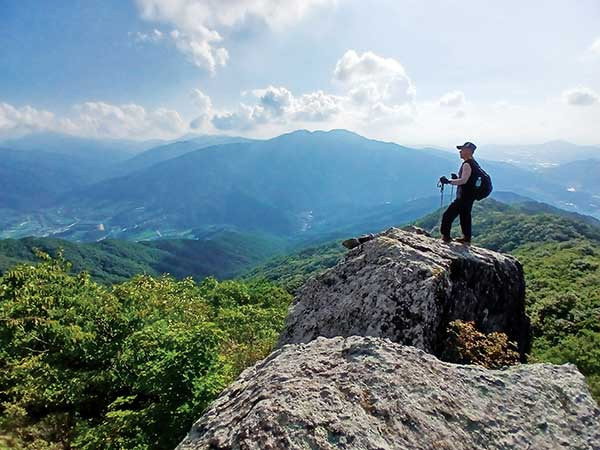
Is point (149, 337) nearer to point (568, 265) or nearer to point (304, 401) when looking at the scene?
point (304, 401)

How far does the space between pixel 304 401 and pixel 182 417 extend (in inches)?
174

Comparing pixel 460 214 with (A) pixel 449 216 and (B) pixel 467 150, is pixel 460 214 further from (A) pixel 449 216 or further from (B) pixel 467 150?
(B) pixel 467 150

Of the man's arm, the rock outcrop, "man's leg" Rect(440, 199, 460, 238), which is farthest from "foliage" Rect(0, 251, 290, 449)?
the man's arm

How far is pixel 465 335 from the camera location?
26.8ft

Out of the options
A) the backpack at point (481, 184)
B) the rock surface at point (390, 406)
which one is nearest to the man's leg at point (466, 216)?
the backpack at point (481, 184)

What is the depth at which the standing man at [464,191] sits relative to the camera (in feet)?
37.2

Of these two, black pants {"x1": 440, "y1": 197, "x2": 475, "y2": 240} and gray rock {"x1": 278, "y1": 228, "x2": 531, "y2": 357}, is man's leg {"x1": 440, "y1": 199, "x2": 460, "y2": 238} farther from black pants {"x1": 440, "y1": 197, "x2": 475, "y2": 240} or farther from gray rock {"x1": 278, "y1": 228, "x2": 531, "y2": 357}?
gray rock {"x1": 278, "y1": 228, "x2": 531, "y2": 357}

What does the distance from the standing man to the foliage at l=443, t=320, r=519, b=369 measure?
4.00m

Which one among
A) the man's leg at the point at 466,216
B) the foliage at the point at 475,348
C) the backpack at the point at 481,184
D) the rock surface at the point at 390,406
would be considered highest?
the backpack at the point at 481,184

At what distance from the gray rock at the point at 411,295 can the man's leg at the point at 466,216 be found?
55cm

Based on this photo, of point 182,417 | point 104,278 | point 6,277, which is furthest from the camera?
point 104,278

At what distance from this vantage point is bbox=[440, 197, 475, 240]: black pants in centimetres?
1156

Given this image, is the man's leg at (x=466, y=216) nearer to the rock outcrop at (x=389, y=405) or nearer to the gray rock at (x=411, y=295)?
the gray rock at (x=411, y=295)

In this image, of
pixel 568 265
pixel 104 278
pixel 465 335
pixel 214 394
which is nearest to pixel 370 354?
pixel 465 335
